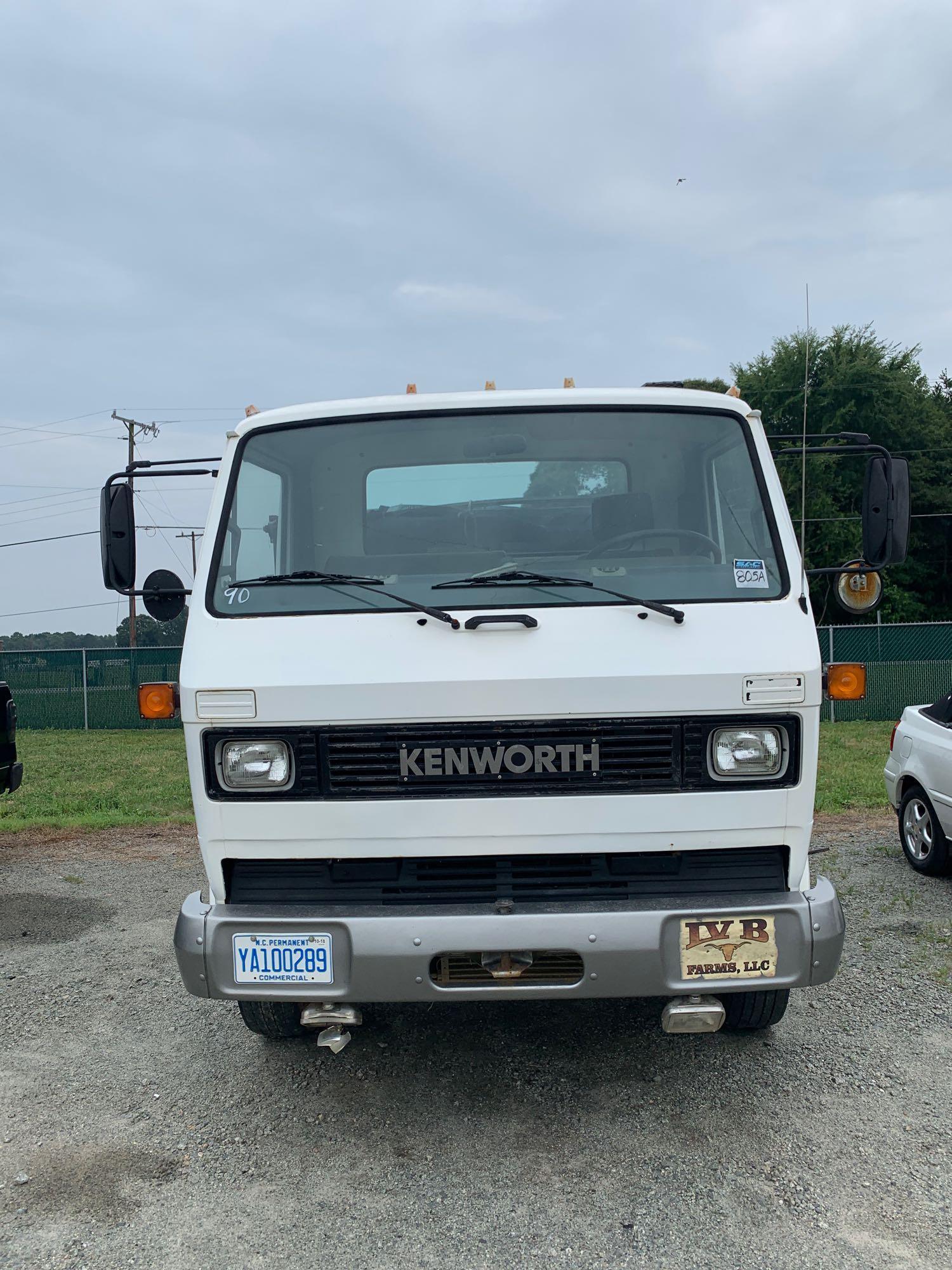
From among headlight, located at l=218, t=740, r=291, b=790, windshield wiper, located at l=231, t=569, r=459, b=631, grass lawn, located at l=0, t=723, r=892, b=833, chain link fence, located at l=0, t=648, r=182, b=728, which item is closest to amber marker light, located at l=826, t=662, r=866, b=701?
windshield wiper, located at l=231, t=569, r=459, b=631

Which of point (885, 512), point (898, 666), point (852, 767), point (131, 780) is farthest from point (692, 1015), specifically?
point (898, 666)

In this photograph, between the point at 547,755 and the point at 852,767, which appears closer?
the point at 547,755

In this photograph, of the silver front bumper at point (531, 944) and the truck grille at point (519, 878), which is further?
the truck grille at point (519, 878)

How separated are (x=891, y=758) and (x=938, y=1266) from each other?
525 cm

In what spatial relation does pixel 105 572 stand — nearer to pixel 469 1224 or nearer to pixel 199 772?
pixel 199 772

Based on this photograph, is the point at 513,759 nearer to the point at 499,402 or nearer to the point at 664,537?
the point at 664,537

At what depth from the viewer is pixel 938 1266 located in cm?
271

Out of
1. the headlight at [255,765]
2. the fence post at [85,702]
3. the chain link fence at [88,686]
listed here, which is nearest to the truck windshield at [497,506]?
the headlight at [255,765]

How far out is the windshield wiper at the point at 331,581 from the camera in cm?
347

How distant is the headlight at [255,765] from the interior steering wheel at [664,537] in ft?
4.09

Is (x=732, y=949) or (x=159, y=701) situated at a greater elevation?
(x=159, y=701)

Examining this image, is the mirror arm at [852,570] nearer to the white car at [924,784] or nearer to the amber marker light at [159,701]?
the amber marker light at [159,701]

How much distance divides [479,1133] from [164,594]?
7.33ft

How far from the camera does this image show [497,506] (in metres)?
3.84
